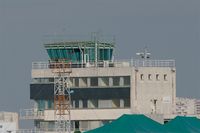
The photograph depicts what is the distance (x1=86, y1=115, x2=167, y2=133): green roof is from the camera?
381 feet

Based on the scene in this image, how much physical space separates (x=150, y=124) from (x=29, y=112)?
21819mm

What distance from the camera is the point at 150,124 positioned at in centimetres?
12250

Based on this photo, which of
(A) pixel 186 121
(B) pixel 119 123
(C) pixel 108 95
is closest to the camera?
(B) pixel 119 123

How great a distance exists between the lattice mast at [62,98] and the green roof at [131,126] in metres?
14.1

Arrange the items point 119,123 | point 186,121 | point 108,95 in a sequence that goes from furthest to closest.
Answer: point 108,95 → point 186,121 → point 119,123

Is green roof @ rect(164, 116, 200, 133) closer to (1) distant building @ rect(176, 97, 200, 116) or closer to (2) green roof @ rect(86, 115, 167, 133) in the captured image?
(2) green roof @ rect(86, 115, 167, 133)

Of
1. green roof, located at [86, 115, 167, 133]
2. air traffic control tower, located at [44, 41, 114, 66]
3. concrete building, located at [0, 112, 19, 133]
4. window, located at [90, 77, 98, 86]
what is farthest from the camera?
concrete building, located at [0, 112, 19, 133]

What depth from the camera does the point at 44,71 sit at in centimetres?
14175

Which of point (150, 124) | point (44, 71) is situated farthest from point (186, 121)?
point (44, 71)

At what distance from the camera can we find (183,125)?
128 meters

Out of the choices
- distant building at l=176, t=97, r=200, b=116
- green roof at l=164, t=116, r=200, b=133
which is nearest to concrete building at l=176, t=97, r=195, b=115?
distant building at l=176, t=97, r=200, b=116

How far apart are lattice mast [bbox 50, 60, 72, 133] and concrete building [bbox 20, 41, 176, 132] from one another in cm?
133

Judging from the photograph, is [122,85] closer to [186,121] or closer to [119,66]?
[119,66]

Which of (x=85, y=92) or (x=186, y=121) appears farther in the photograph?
(x=85, y=92)
